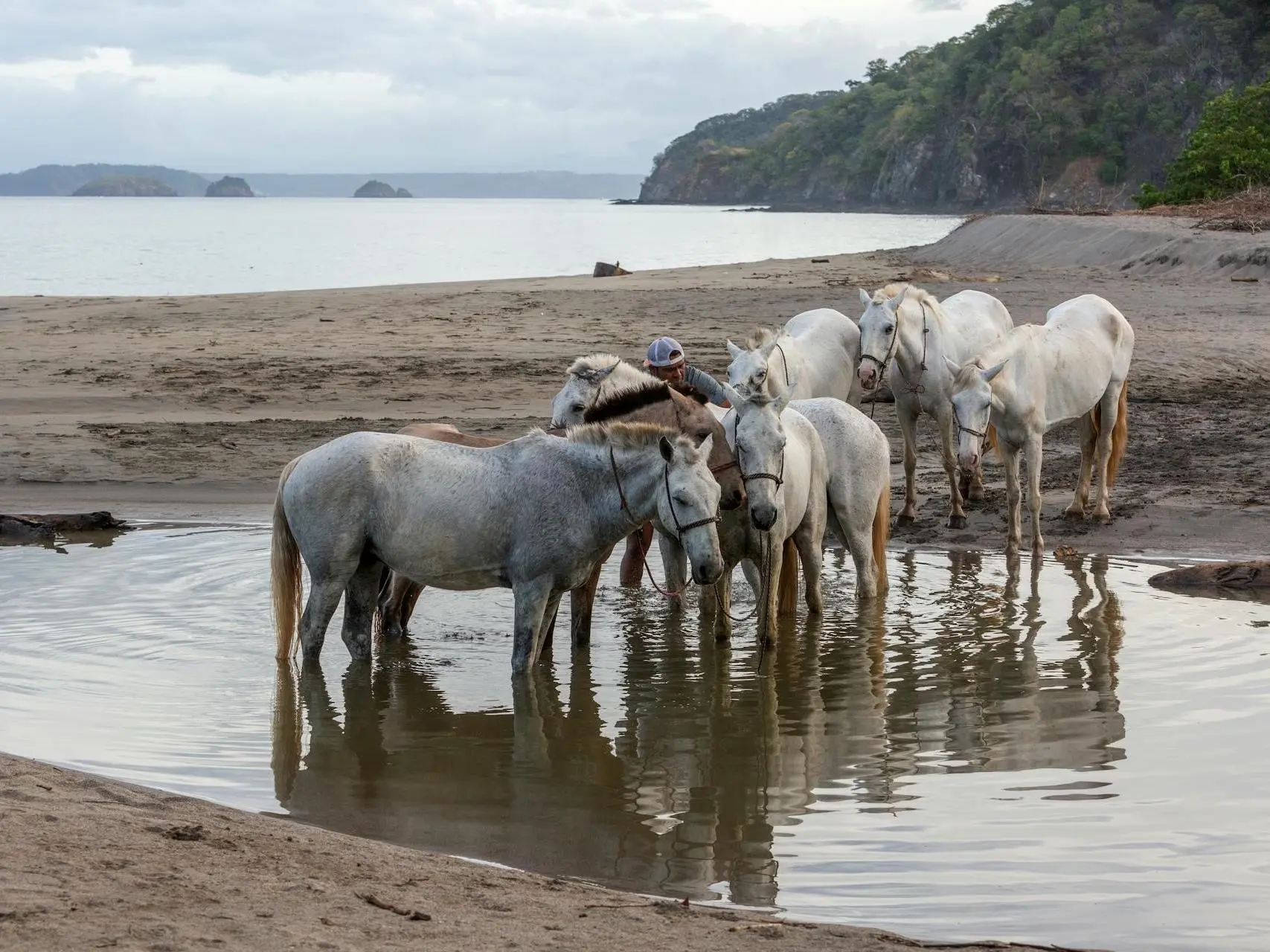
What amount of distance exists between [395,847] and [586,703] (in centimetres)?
238

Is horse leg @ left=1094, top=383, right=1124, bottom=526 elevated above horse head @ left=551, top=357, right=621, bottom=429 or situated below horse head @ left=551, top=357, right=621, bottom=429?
below

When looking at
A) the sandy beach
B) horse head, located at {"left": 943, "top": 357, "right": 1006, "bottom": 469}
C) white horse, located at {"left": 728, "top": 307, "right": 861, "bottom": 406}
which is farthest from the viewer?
white horse, located at {"left": 728, "top": 307, "right": 861, "bottom": 406}

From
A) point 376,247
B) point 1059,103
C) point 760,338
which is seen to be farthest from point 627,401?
point 1059,103

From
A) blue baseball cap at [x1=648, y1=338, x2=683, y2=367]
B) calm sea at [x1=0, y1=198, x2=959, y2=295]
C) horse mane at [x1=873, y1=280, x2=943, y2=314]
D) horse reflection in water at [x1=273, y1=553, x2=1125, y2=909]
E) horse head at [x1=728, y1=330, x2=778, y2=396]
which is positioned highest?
calm sea at [x1=0, y1=198, x2=959, y2=295]

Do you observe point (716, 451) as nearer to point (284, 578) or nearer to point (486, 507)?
point (486, 507)

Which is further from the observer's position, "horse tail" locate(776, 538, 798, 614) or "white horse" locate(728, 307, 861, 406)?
"white horse" locate(728, 307, 861, 406)

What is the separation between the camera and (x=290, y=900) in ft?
14.6

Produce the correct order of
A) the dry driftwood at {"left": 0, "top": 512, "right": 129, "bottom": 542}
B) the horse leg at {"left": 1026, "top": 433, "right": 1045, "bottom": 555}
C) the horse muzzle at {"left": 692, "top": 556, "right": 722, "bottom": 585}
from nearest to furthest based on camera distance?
the horse muzzle at {"left": 692, "top": 556, "right": 722, "bottom": 585}, the horse leg at {"left": 1026, "top": 433, "right": 1045, "bottom": 555}, the dry driftwood at {"left": 0, "top": 512, "right": 129, "bottom": 542}

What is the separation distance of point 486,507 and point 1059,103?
91025 mm

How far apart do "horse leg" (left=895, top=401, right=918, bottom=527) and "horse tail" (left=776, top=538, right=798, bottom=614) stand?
123 inches

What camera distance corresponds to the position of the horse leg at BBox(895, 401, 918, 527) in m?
12.3

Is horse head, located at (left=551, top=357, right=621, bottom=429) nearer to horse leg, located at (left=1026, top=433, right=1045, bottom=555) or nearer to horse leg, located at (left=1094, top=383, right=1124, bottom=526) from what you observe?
horse leg, located at (left=1026, top=433, right=1045, bottom=555)

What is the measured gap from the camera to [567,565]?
24.8ft

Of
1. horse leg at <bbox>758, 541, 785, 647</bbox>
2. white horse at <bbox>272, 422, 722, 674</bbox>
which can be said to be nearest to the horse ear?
horse leg at <bbox>758, 541, 785, 647</bbox>
